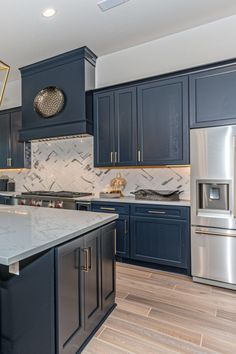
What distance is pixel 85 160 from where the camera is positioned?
3994 mm

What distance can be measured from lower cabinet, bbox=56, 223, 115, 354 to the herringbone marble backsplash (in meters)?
1.70

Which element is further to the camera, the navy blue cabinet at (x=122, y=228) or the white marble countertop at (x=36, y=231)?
the navy blue cabinet at (x=122, y=228)

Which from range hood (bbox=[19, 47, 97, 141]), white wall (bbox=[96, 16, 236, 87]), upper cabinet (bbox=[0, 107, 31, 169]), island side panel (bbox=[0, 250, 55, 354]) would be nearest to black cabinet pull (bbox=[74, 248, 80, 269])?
island side panel (bbox=[0, 250, 55, 354])

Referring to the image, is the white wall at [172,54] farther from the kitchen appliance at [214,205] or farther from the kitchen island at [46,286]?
the kitchen island at [46,286]

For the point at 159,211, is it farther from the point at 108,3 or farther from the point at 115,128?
the point at 108,3

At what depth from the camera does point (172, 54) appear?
326 cm

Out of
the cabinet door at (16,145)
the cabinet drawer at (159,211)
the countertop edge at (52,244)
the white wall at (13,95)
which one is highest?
the white wall at (13,95)

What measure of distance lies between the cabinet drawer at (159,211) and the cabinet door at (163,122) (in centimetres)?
59

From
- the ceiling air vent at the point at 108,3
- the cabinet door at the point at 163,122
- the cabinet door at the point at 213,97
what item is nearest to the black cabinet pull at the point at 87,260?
the cabinet door at the point at 163,122

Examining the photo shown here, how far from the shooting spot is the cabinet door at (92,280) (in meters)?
1.54

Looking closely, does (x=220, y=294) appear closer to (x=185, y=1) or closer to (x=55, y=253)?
(x=55, y=253)

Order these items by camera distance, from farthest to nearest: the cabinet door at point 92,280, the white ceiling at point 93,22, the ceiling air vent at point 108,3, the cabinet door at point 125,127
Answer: the cabinet door at point 125,127, the white ceiling at point 93,22, the ceiling air vent at point 108,3, the cabinet door at point 92,280

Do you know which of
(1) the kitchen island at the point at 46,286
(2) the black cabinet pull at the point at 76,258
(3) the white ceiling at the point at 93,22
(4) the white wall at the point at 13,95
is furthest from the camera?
(4) the white wall at the point at 13,95

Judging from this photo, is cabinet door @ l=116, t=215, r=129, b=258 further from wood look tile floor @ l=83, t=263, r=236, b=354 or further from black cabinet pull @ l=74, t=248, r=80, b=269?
black cabinet pull @ l=74, t=248, r=80, b=269
